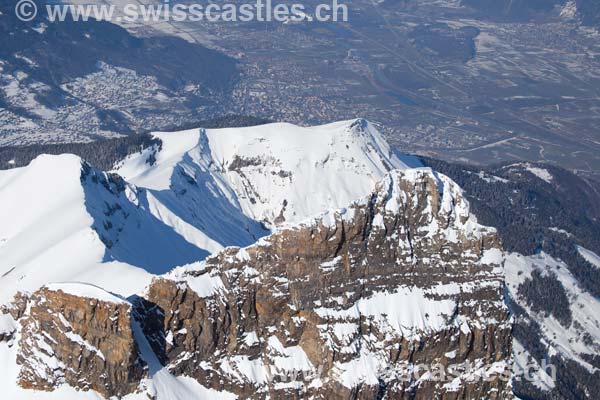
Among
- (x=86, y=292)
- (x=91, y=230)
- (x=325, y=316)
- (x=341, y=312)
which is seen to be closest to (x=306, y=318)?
(x=325, y=316)

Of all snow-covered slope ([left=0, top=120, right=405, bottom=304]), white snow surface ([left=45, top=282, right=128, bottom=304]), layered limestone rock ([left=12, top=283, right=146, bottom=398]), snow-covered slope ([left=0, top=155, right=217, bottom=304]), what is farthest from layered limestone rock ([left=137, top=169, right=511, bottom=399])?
snow-covered slope ([left=0, top=120, right=405, bottom=304])

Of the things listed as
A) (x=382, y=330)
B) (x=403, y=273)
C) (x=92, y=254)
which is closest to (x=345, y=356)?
(x=382, y=330)

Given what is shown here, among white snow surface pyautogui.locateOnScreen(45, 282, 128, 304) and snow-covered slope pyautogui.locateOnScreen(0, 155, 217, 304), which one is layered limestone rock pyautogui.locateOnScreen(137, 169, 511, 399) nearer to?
white snow surface pyautogui.locateOnScreen(45, 282, 128, 304)

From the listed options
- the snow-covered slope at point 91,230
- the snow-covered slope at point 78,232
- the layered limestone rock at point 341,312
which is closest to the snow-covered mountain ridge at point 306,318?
the layered limestone rock at point 341,312

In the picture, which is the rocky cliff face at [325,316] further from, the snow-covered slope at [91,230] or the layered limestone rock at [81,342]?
the snow-covered slope at [91,230]

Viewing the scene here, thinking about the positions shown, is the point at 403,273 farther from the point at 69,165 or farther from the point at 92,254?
the point at 69,165

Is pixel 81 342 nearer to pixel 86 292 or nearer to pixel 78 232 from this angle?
pixel 86 292
